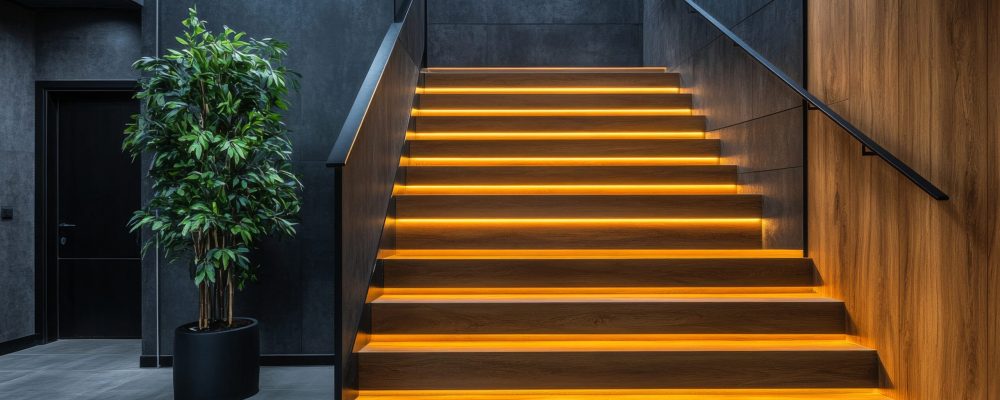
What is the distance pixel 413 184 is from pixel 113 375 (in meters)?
2.21

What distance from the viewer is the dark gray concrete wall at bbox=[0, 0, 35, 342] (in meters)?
4.78

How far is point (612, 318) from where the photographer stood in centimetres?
283

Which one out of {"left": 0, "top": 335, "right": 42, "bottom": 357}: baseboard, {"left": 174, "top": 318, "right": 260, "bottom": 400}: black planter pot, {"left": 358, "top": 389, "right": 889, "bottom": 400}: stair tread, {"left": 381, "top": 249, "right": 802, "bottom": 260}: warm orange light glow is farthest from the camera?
{"left": 0, "top": 335, "right": 42, "bottom": 357}: baseboard

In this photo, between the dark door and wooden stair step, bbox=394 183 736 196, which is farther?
the dark door

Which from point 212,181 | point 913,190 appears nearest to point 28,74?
point 212,181

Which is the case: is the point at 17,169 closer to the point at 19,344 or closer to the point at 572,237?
the point at 19,344

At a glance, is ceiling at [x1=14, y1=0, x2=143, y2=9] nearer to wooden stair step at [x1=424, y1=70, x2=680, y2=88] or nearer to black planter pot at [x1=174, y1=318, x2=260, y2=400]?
wooden stair step at [x1=424, y1=70, x2=680, y2=88]

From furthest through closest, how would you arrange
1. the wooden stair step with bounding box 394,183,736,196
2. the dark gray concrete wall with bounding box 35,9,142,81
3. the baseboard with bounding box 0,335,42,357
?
the dark gray concrete wall with bounding box 35,9,142,81 < the baseboard with bounding box 0,335,42,357 < the wooden stair step with bounding box 394,183,736,196

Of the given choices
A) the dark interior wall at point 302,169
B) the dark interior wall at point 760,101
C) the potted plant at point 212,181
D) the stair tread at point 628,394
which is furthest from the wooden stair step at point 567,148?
the stair tread at point 628,394

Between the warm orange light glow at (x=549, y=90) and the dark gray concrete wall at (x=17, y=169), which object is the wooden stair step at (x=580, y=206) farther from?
the dark gray concrete wall at (x=17, y=169)

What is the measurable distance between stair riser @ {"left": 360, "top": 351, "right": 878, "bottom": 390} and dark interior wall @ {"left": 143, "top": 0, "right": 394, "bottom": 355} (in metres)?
→ 1.92

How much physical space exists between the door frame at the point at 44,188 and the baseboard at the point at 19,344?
0.03 m

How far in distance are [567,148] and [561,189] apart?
38cm

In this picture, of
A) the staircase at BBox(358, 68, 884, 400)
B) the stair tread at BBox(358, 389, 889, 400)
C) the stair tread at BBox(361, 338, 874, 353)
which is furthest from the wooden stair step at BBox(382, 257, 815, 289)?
the stair tread at BBox(358, 389, 889, 400)
